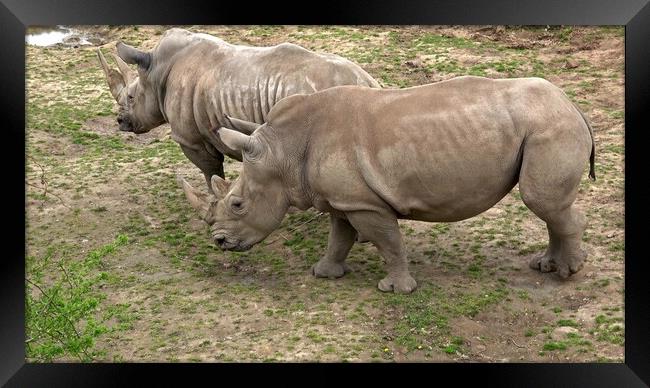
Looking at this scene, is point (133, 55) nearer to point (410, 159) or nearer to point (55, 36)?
point (410, 159)

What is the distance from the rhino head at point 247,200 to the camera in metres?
8.16

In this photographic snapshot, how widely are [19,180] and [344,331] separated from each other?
119 inches

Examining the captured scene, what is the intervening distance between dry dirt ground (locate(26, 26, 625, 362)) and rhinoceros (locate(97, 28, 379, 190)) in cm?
111

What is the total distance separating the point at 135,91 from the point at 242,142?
336cm

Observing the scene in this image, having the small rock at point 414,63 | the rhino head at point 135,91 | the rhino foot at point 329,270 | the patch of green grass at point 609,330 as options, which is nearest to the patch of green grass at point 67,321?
the rhino foot at point 329,270

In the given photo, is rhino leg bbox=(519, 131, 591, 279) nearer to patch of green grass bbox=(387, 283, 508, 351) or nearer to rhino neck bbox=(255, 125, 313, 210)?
patch of green grass bbox=(387, 283, 508, 351)

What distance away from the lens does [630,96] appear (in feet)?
20.1

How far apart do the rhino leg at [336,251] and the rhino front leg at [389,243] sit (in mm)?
537

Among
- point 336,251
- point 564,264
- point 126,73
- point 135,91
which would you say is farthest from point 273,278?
point 126,73

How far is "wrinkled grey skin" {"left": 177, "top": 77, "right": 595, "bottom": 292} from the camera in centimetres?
763

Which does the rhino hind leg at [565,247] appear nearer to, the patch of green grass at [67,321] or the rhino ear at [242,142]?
the rhino ear at [242,142]
